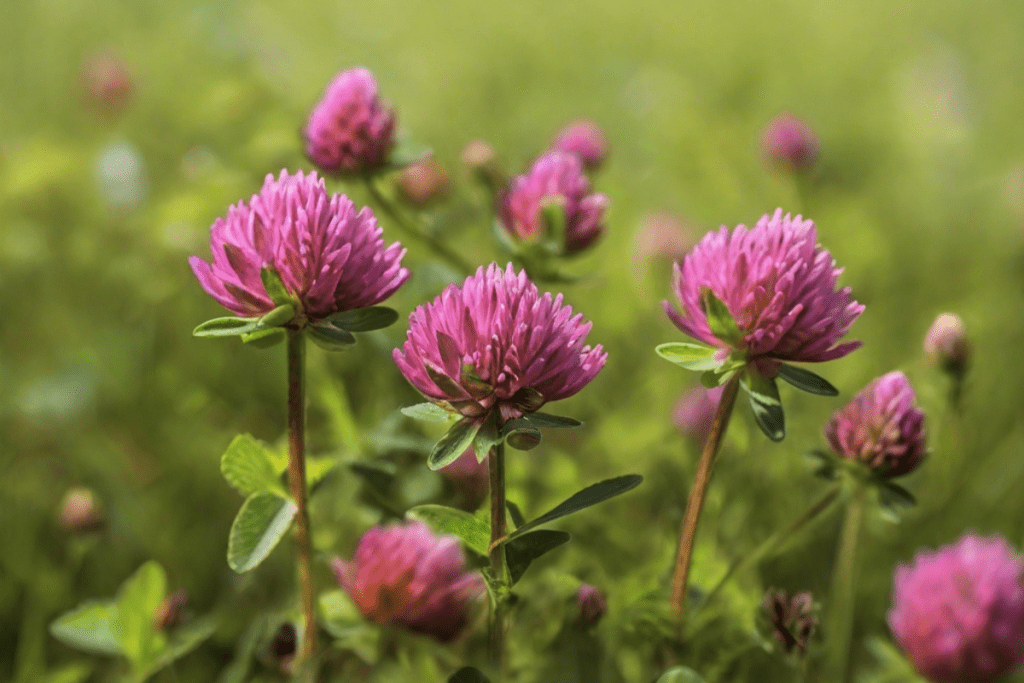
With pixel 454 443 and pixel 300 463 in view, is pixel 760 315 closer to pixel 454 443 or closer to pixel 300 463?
pixel 454 443

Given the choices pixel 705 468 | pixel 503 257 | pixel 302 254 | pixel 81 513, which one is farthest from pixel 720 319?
pixel 503 257

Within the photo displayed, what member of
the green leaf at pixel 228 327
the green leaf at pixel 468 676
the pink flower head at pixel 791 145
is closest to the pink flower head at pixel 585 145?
the pink flower head at pixel 791 145

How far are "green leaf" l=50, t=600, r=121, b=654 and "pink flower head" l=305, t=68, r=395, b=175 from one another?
0.56 metres

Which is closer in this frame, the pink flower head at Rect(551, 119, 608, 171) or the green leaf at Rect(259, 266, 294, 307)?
the green leaf at Rect(259, 266, 294, 307)

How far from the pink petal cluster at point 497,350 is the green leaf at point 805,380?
0.17 meters

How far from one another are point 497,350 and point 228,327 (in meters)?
0.24

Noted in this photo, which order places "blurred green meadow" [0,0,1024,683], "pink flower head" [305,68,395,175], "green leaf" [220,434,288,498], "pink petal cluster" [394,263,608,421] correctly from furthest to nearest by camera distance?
1. "blurred green meadow" [0,0,1024,683]
2. "pink flower head" [305,68,395,175]
3. "green leaf" [220,434,288,498]
4. "pink petal cluster" [394,263,608,421]

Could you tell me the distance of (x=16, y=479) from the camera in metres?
1.44

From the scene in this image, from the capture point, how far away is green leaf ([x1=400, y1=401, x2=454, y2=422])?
735 millimetres

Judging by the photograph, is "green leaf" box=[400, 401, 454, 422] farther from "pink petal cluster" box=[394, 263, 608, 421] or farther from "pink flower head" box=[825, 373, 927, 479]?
"pink flower head" box=[825, 373, 927, 479]

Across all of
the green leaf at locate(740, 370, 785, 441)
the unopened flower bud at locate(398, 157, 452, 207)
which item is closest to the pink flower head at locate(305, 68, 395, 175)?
the unopened flower bud at locate(398, 157, 452, 207)

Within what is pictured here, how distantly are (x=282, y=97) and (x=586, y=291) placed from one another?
1048 millimetres

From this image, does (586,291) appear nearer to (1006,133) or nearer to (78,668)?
(78,668)

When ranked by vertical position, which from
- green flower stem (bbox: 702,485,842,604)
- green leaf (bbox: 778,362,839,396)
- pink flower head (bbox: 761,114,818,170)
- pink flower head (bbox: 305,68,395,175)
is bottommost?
green flower stem (bbox: 702,485,842,604)
